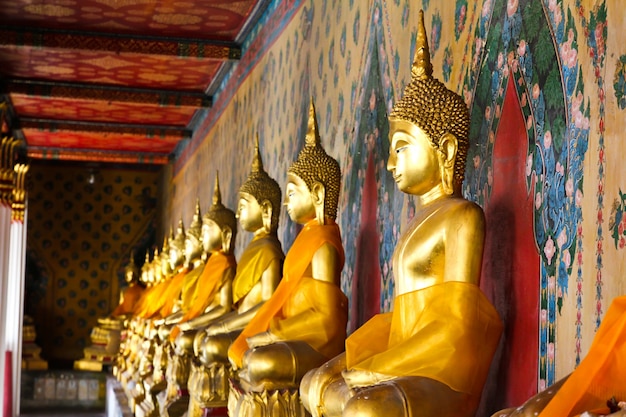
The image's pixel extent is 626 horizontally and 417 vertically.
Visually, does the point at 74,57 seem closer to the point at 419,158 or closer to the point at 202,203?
the point at 202,203

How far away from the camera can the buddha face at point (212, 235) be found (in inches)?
267

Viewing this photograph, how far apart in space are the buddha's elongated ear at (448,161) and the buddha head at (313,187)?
1.43 meters

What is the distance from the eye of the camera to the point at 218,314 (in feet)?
20.7

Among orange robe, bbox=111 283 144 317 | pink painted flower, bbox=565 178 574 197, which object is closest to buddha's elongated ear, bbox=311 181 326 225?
pink painted flower, bbox=565 178 574 197

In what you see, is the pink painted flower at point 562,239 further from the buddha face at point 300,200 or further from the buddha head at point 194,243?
the buddha head at point 194,243

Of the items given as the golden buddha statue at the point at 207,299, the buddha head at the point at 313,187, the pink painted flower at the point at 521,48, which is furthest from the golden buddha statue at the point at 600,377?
the golden buddha statue at the point at 207,299

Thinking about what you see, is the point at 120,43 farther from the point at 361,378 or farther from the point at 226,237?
the point at 361,378

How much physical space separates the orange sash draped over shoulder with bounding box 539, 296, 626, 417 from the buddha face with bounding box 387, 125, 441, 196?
3.87ft

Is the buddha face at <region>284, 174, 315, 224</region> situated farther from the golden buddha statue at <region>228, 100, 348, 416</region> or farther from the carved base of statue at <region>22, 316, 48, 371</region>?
the carved base of statue at <region>22, 316, 48, 371</region>

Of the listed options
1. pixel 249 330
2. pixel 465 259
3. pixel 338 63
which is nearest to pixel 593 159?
pixel 465 259

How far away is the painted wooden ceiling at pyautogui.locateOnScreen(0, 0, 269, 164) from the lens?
8.47m

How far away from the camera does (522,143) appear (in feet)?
11.3

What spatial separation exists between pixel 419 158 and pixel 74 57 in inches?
292

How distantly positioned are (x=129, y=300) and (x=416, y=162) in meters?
11.7
